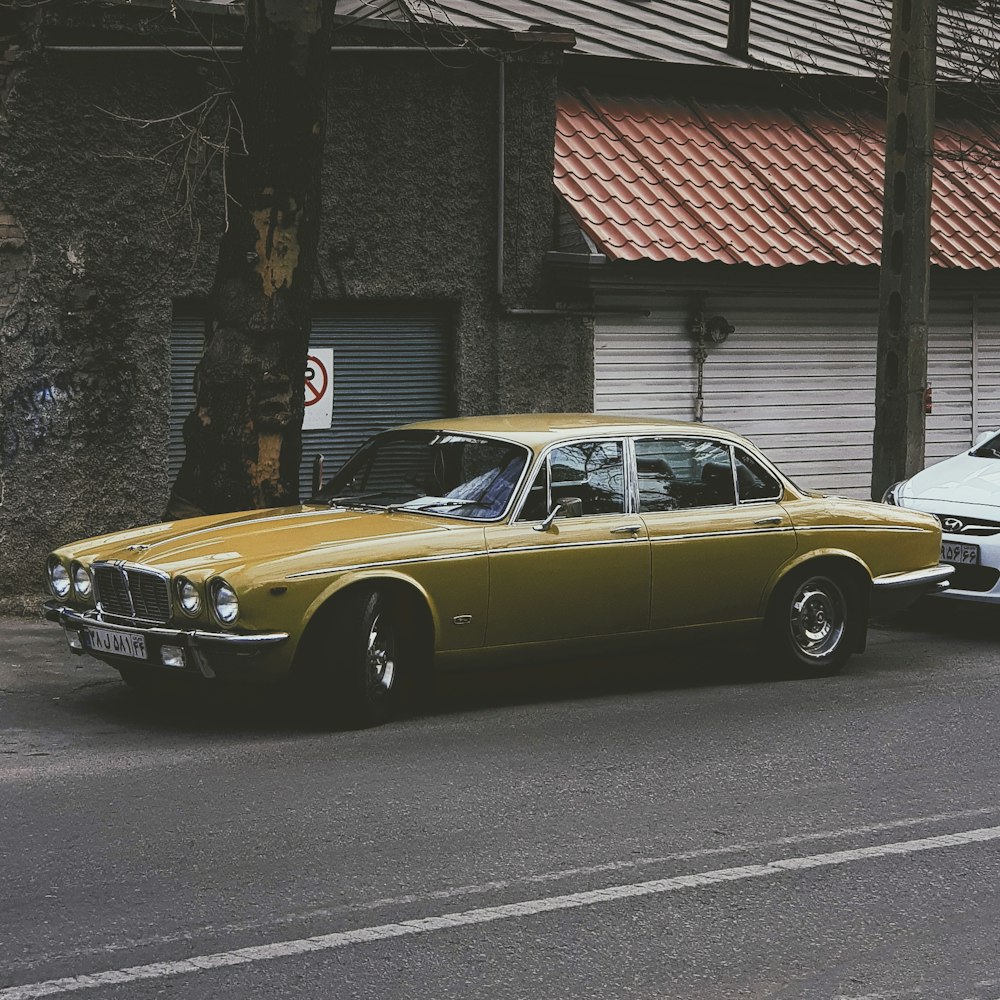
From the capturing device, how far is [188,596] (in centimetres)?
762

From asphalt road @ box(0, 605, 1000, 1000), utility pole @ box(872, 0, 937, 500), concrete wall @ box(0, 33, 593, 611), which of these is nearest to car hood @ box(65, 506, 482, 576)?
asphalt road @ box(0, 605, 1000, 1000)

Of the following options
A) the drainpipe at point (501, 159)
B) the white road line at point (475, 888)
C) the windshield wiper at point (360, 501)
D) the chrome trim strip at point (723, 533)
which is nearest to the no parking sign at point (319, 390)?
the drainpipe at point (501, 159)

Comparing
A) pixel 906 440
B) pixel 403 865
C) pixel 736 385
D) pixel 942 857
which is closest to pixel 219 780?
pixel 403 865

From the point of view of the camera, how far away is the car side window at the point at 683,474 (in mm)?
9102

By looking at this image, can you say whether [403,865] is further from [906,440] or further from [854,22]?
[854,22]

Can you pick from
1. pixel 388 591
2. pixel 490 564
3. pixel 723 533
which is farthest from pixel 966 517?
pixel 388 591

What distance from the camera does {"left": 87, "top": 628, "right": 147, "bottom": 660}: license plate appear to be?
7.77 metres

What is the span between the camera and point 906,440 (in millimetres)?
12391

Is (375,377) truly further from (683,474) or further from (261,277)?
(683,474)

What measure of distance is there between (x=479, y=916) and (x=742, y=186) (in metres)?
11.1

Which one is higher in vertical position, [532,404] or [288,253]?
[288,253]

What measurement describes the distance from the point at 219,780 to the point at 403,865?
1436 mm

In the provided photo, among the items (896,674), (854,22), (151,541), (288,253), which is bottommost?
(896,674)

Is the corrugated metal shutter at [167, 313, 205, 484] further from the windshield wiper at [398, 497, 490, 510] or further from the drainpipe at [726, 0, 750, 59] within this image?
the drainpipe at [726, 0, 750, 59]
